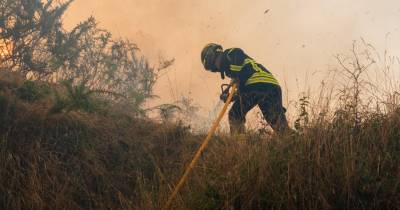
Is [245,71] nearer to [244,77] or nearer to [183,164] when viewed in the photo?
[244,77]

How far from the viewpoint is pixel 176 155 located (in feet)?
14.7

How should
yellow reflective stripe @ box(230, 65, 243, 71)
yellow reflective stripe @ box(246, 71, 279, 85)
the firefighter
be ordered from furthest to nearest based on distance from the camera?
yellow reflective stripe @ box(230, 65, 243, 71), yellow reflective stripe @ box(246, 71, 279, 85), the firefighter

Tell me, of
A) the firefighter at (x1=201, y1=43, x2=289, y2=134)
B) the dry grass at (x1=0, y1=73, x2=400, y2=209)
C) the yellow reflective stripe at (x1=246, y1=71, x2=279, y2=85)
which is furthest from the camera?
the yellow reflective stripe at (x1=246, y1=71, x2=279, y2=85)

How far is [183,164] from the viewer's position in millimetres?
3867

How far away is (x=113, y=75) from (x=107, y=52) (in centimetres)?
59

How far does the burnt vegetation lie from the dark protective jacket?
3.44 feet

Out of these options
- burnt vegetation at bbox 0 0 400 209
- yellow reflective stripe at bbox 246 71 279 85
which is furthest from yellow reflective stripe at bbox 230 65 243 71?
burnt vegetation at bbox 0 0 400 209

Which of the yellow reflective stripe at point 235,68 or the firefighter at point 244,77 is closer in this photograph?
the firefighter at point 244,77

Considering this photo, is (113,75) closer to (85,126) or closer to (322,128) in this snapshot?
(85,126)

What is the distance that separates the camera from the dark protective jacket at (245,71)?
5.46 meters

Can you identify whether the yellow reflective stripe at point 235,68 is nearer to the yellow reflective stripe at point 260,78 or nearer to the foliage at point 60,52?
the yellow reflective stripe at point 260,78

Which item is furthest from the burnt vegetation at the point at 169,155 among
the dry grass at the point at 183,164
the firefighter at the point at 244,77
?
the firefighter at the point at 244,77

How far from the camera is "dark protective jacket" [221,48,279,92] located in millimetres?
5459

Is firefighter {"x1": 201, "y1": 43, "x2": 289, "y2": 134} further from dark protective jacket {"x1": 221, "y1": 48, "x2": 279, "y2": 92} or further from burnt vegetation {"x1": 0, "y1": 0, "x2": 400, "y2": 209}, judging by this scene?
burnt vegetation {"x1": 0, "y1": 0, "x2": 400, "y2": 209}
